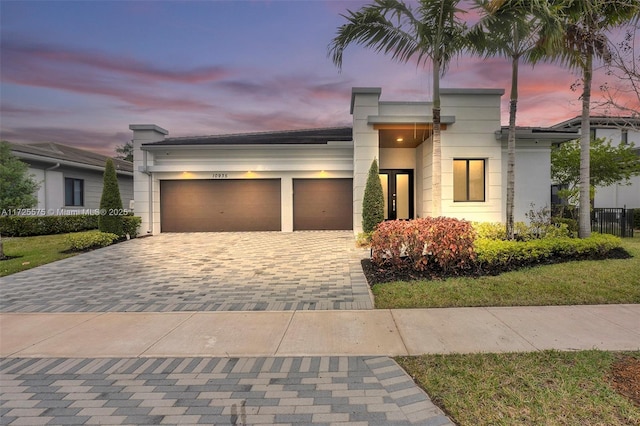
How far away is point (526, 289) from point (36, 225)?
18962 millimetres

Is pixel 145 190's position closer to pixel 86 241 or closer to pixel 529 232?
pixel 86 241

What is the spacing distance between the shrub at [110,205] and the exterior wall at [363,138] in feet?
32.4

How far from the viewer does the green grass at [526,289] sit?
5699 mm

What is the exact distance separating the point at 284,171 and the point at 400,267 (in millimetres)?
9763

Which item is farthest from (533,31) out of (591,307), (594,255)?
(591,307)

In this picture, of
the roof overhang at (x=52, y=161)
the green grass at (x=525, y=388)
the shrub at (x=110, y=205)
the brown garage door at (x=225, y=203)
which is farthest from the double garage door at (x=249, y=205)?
the green grass at (x=525, y=388)

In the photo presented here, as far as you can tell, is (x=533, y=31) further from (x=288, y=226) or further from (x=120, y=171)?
(x=120, y=171)

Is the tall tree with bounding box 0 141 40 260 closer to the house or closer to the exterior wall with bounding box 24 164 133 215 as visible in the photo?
the exterior wall with bounding box 24 164 133 215

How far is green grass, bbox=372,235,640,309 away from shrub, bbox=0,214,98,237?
640 inches

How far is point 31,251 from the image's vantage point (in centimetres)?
1189

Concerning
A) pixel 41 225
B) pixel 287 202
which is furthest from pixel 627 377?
pixel 41 225

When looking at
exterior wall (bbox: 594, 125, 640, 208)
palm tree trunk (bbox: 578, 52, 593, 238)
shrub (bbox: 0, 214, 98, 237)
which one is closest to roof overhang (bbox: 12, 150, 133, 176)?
shrub (bbox: 0, 214, 98, 237)

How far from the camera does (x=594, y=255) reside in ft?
27.2

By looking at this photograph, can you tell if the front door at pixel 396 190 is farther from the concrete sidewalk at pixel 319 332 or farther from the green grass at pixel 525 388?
the green grass at pixel 525 388
